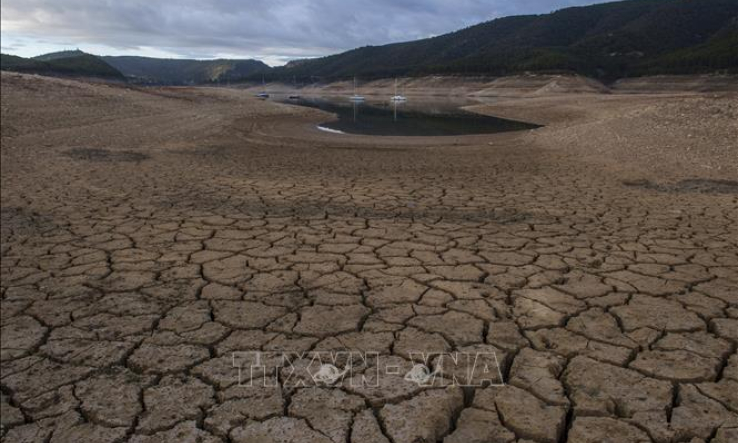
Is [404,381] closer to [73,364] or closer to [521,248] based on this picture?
[73,364]

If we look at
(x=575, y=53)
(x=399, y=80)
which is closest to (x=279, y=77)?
(x=399, y=80)

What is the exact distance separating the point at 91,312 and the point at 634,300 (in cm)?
351

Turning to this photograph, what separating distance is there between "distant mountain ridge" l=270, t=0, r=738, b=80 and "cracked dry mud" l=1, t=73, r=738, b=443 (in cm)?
4792

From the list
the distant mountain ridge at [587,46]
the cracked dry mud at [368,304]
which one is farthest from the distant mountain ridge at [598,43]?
the cracked dry mud at [368,304]

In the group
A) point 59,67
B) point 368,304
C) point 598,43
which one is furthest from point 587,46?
point 368,304

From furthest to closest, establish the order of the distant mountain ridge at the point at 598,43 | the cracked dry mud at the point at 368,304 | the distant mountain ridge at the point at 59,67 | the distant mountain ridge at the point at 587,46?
the distant mountain ridge at the point at 59,67 → the distant mountain ridge at the point at 587,46 → the distant mountain ridge at the point at 598,43 → the cracked dry mud at the point at 368,304

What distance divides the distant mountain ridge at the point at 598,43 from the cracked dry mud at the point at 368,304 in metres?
47.9

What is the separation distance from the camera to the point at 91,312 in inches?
123

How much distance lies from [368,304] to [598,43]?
86746mm

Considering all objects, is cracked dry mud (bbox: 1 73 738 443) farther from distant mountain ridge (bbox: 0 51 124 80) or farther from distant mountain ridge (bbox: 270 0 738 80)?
distant mountain ridge (bbox: 0 51 124 80)

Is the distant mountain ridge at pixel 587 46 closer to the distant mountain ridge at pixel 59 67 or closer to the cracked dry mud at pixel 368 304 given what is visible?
the distant mountain ridge at pixel 59 67

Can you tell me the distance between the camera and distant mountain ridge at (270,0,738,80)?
5422 centimetres

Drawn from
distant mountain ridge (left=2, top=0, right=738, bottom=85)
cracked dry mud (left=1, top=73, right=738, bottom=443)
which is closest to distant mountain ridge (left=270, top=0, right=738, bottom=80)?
distant mountain ridge (left=2, top=0, right=738, bottom=85)

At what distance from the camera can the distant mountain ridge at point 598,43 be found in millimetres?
54219
